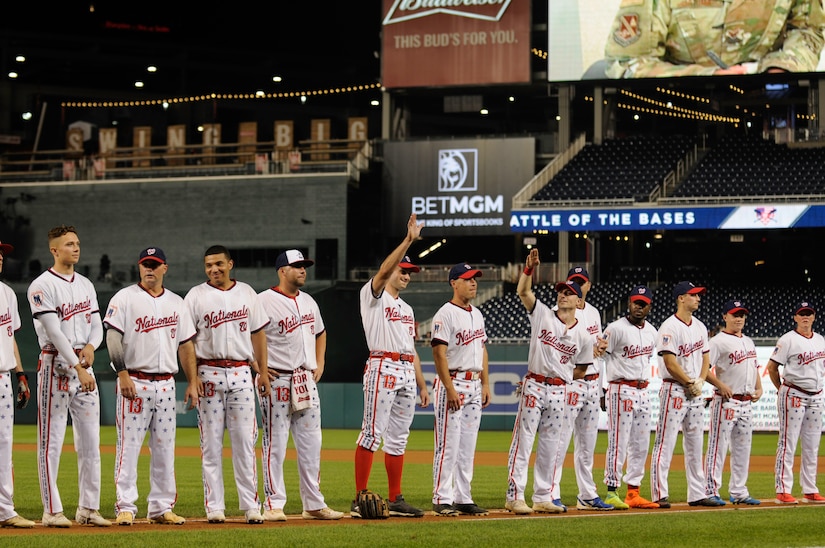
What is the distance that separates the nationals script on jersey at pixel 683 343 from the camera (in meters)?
12.9

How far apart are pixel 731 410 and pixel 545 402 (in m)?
2.45

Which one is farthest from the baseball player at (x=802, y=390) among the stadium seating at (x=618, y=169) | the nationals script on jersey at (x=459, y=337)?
the stadium seating at (x=618, y=169)

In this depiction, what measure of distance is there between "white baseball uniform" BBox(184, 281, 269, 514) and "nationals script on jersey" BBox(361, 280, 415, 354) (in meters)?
1.18

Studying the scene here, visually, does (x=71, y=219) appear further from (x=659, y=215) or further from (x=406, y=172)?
(x=659, y=215)

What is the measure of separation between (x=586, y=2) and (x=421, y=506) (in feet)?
87.7

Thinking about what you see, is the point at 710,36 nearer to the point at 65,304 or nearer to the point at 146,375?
the point at 146,375

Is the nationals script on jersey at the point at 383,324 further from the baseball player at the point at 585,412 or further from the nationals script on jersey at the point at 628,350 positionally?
the nationals script on jersey at the point at 628,350

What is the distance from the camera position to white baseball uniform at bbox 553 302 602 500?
12.3 metres

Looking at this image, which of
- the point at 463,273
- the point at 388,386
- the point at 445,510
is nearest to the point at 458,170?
the point at 463,273

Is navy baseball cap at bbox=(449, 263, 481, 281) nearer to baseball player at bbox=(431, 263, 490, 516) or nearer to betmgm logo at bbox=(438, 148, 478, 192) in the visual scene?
baseball player at bbox=(431, 263, 490, 516)

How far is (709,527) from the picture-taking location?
10.4 meters

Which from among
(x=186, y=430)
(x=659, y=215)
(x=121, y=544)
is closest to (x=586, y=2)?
(x=659, y=215)

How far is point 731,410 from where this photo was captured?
13242mm

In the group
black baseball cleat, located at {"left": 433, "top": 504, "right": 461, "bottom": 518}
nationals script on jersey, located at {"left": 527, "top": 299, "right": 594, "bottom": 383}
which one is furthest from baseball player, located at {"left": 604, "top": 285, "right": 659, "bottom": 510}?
black baseball cleat, located at {"left": 433, "top": 504, "right": 461, "bottom": 518}
